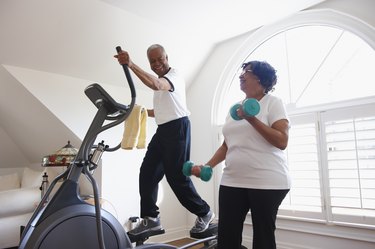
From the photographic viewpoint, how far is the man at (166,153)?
1.76 meters

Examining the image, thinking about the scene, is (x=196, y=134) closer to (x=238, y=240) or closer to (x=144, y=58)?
(x=144, y=58)

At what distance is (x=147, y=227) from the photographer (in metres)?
1.75

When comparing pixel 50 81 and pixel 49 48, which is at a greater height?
pixel 49 48

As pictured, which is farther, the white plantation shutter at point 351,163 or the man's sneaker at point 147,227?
the white plantation shutter at point 351,163

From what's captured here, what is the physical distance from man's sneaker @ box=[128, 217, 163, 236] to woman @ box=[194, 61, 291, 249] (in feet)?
1.65

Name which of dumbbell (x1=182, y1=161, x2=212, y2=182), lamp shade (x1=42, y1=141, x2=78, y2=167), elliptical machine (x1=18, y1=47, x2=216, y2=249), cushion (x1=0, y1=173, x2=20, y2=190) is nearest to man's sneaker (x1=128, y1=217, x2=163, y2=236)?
elliptical machine (x1=18, y1=47, x2=216, y2=249)

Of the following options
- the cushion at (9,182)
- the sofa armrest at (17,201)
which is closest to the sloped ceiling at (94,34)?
the cushion at (9,182)

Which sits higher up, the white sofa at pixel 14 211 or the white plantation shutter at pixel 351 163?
the white plantation shutter at pixel 351 163

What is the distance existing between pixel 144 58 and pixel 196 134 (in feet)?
3.79

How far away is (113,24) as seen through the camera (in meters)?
2.52

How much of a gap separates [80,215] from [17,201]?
1570 mm

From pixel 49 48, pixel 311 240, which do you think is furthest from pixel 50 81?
pixel 311 240

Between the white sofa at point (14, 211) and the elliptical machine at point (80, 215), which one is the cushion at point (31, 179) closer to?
the white sofa at point (14, 211)

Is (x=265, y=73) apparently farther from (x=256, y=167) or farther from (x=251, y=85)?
(x=256, y=167)
